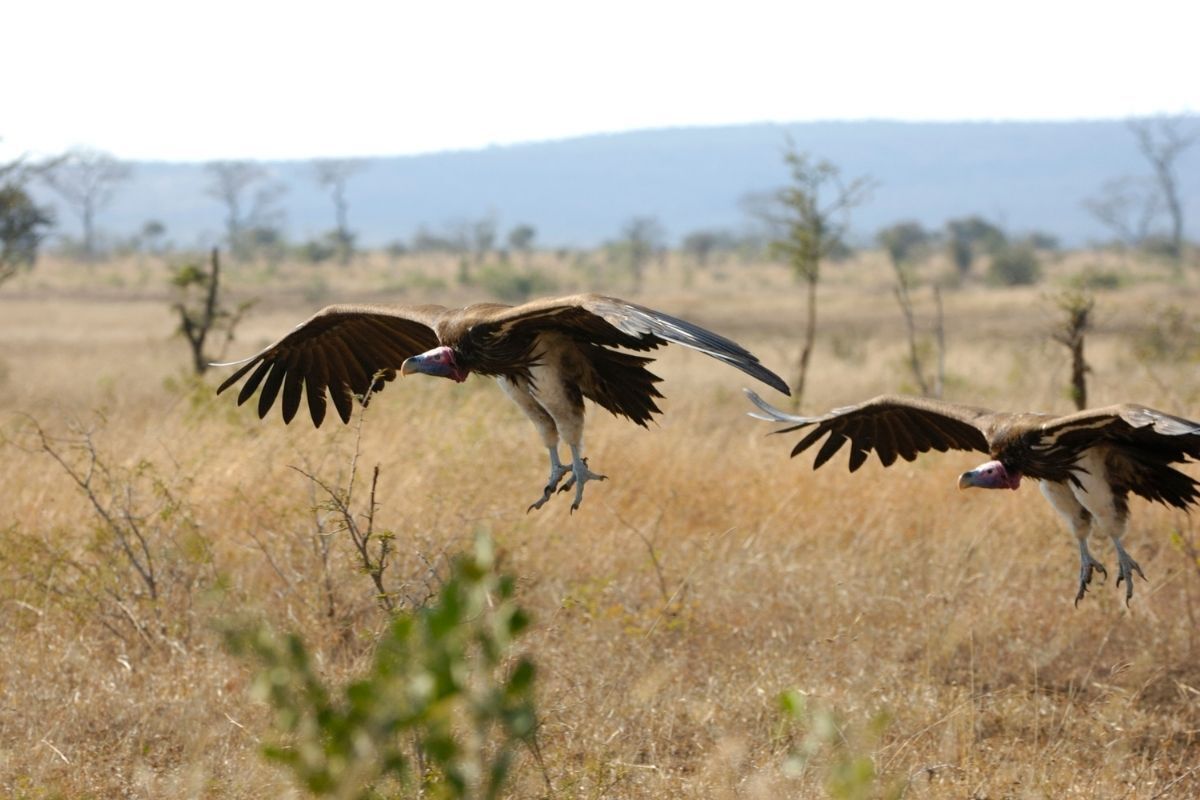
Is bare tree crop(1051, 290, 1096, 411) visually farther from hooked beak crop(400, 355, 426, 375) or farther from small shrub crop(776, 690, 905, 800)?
hooked beak crop(400, 355, 426, 375)

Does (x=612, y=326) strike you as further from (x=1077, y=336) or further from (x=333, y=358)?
(x=1077, y=336)

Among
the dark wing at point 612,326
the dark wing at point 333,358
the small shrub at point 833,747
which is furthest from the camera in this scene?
the dark wing at point 333,358

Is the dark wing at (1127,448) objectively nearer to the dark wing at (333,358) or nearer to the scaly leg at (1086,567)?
the scaly leg at (1086,567)

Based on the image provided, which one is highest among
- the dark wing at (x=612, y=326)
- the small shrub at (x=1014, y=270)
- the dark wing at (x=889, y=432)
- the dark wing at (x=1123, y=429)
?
the dark wing at (x=612, y=326)

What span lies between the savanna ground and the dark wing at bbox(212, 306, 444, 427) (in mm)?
350

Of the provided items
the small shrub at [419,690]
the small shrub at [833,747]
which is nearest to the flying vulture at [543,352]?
the small shrub at [833,747]

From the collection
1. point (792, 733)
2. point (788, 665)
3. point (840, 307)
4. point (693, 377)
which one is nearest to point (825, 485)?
point (788, 665)

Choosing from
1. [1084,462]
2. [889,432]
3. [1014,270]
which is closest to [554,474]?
[889,432]

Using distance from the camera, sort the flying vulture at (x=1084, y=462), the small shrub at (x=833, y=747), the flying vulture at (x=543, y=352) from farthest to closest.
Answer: the flying vulture at (x=1084, y=462) → the flying vulture at (x=543, y=352) → the small shrub at (x=833, y=747)

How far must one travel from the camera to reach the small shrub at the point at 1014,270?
4656 cm

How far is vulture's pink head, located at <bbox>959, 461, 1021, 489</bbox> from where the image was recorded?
18.2 ft

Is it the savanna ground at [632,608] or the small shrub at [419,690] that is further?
the savanna ground at [632,608]

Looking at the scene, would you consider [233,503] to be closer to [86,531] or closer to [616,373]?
[86,531]

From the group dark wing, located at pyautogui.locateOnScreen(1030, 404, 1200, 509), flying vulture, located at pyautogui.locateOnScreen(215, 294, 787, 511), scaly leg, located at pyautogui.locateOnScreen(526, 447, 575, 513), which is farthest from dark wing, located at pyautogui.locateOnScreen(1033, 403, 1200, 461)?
scaly leg, located at pyautogui.locateOnScreen(526, 447, 575, 513)
